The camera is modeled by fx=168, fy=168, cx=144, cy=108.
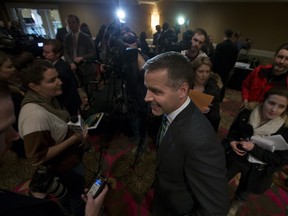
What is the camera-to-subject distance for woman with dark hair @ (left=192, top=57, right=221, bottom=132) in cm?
171

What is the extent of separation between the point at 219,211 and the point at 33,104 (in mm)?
1224

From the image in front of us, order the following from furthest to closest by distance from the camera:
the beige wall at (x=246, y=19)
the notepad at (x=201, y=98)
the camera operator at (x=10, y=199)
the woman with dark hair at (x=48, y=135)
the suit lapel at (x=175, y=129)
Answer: the beige wall at (x=246, y=19) < the notepad at (x=201, y=98) < the woman with dark hair at (x=48, y=135) < the suit lapel at (x=175, y=129) < the camera operator at (x=10, y=199)

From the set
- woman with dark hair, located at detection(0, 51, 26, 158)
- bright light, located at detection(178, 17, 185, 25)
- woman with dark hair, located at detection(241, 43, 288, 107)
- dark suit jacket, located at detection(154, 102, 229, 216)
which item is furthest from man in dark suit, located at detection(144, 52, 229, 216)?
bright light, located at detection(178, 17, 185, 25)

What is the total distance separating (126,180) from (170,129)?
1446mm

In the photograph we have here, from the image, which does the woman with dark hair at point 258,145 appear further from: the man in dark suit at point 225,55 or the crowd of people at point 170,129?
the man in dark suit at point 225,55

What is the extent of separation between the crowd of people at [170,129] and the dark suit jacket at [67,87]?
0.4 inches

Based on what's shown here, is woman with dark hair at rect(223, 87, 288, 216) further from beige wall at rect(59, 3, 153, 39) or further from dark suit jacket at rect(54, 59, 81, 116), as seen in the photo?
beige wall at rect(59, 3, 153, 39)

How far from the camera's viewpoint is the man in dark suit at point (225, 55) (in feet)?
10.6

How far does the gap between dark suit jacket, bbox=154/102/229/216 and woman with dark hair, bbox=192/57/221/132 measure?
2.98ft

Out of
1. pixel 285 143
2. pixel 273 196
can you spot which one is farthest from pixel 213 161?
pixel 273 196

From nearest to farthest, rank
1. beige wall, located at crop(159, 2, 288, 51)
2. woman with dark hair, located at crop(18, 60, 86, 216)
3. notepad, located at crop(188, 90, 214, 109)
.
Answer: woman with dark hair, located at crop(18, 60, 86, 216), notepad, located at crop(188, 90, 214, 109), beige wall, located at crop(159, 2, 288, 51)

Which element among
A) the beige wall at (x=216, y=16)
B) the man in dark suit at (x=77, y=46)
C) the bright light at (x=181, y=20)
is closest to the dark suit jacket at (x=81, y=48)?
the man in dark suit at (x=77, y=46)

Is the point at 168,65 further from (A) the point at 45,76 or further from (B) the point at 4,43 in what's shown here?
(B) the point at 4,43

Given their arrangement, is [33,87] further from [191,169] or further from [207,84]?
[207,84]
